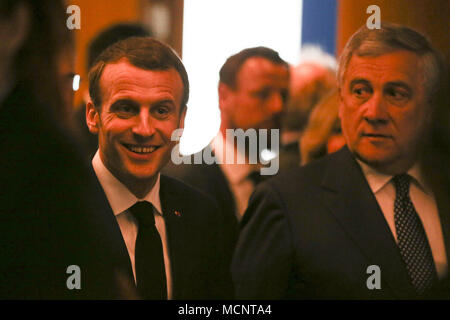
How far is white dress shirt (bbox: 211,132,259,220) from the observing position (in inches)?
72.5

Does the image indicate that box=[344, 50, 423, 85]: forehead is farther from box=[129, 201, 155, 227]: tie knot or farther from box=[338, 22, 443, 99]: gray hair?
box=[129, 201, 155, 227]: tie knot

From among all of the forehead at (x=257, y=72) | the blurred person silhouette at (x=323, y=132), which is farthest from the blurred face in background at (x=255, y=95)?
the blurred person silhouette at (x=323, y=132)

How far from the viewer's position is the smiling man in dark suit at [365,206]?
5.81ft

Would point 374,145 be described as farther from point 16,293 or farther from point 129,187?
point 16,293

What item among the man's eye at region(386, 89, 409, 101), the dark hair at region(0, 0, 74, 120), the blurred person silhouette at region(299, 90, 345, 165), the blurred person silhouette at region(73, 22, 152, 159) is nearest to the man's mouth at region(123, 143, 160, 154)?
the blurred person silhouette at region(73, 22, 152, 159)

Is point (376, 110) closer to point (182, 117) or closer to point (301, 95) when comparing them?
point (301, 95)

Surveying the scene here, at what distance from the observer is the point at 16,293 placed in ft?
5.63

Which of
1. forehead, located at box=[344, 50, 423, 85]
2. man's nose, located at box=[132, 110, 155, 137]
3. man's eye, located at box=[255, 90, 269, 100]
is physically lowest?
man's nose, located at box=[132, 110, 155, 137]

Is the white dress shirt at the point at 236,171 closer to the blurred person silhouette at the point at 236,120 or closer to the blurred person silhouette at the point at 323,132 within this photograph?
the blurred person silhouette at the point at 236,120

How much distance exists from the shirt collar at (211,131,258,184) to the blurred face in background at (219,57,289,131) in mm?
55

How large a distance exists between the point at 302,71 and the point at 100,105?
0.64 meters

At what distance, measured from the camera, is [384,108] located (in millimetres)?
1796

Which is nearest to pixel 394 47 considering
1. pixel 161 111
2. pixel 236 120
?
pixel 236 120
